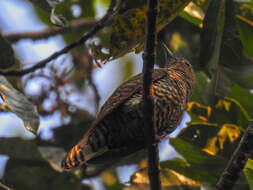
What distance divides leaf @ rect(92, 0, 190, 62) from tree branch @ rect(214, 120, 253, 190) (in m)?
0.88

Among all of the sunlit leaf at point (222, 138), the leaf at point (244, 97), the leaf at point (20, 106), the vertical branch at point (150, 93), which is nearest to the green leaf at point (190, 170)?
the sunlit leaf at point (222, 138)

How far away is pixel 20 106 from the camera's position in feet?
7.40

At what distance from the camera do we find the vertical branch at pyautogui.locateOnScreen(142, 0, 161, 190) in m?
1.55

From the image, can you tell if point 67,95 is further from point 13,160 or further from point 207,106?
point 207,106

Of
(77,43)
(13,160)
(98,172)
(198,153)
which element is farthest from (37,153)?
(77,43)

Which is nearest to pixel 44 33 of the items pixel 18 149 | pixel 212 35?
pixel 18 149

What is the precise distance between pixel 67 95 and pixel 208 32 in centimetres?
184

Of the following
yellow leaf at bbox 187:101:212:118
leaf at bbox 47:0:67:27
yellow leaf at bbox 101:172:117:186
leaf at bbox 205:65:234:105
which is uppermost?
leaf at bbox 47:0:67:27

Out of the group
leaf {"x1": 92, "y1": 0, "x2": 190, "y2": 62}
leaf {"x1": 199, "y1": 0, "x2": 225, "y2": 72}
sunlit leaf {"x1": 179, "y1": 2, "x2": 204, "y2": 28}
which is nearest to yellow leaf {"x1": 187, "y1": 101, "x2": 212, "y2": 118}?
leaf {"x1": 199, "y1": 0, "x2": 225, "y2": 72}

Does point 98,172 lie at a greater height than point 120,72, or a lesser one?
lesser

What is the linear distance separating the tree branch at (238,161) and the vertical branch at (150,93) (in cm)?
33

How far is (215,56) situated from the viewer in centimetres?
278

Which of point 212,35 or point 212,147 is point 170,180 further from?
point 212,35

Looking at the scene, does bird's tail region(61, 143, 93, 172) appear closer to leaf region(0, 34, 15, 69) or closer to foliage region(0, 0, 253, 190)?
foliage region(0, 0, 253, 190)
